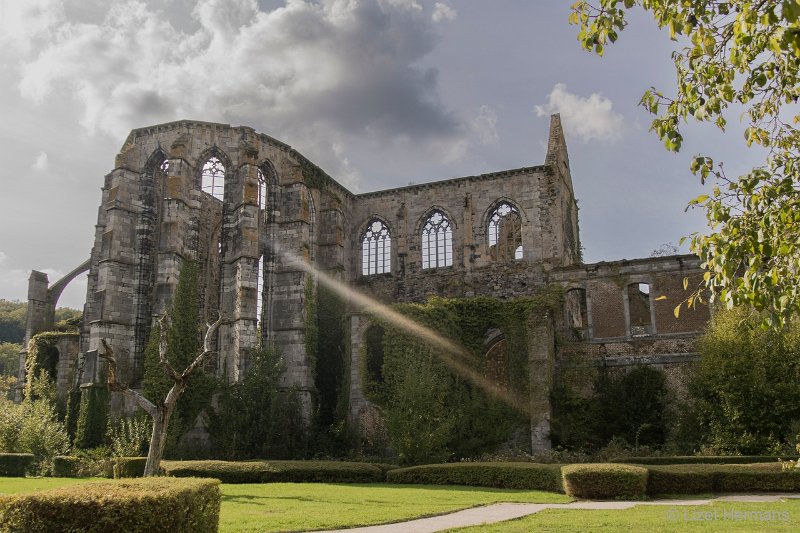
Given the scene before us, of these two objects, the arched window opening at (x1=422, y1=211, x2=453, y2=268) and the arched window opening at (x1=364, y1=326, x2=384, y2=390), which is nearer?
the arched window opening at (x1=364, y1=326, x2=384, y2=390)

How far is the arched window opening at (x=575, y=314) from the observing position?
101 feet

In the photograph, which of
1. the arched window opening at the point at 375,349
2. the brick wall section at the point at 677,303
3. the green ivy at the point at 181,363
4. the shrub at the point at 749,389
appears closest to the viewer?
the shrub at the point at 749,389

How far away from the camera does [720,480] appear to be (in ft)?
57.0

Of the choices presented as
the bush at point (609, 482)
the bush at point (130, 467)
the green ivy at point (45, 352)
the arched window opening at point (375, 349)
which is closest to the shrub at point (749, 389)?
the bush at point (609, 482)

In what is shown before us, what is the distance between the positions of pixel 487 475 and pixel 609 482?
4.26 meters

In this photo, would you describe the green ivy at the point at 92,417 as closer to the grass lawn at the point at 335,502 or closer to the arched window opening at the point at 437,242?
the grass lawn at the point at 335,502

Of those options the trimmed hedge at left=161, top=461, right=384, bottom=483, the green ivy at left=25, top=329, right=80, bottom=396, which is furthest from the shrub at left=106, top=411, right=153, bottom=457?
the green ivy at left=25, top=329, right=80, bottom=396

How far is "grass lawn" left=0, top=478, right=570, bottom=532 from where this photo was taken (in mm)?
11672

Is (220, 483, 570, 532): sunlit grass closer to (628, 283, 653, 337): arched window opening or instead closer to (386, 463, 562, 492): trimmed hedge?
(386, 463, 562, 492): trimmed hedge

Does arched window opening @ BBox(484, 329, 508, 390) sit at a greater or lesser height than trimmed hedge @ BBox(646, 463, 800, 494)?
greater

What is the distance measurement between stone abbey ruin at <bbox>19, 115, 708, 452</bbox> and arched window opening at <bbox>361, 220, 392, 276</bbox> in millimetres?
81

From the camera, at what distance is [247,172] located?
31.2 meters

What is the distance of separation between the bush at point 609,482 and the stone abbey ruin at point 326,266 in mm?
10743

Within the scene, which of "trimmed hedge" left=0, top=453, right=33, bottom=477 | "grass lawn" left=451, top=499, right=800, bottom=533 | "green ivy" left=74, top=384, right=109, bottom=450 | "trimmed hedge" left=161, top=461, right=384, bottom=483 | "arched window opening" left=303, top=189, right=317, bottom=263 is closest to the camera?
"grass lawn" left=451, top=499, right=800, bottom=533
